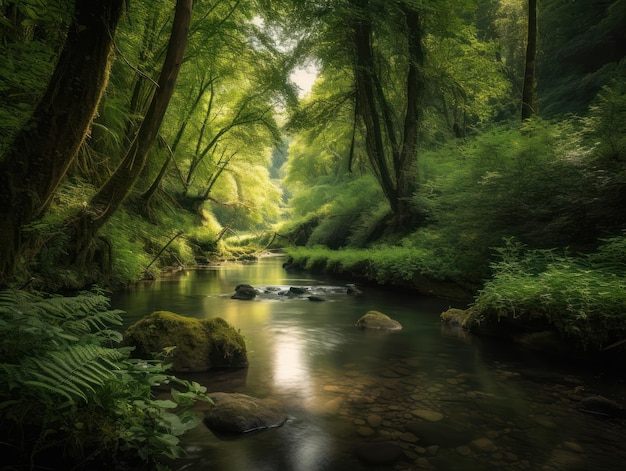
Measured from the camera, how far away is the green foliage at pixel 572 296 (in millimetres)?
5062

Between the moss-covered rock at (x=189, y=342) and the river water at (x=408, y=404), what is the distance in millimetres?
209

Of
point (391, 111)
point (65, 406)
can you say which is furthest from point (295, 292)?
point (65, 406)

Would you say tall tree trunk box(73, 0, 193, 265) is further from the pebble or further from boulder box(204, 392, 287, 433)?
the pebble

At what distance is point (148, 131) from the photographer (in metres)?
4.80

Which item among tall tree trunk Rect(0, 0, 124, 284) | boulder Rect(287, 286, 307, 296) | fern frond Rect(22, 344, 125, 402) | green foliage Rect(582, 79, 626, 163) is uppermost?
green foliage Rect(582, 79, 626, 163)

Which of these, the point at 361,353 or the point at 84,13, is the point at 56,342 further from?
the point at 361,353

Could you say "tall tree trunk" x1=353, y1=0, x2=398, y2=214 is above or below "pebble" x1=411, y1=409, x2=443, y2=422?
above

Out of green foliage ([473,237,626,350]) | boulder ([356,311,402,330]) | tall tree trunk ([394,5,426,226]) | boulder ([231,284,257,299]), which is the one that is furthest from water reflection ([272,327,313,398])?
tall tree trunk ([394,5,426,226])

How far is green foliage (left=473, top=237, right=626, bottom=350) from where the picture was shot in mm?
5062

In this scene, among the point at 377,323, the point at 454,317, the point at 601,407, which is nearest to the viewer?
the point at 601,407

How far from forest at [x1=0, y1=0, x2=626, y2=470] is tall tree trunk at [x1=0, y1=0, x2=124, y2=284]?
0.05 ft

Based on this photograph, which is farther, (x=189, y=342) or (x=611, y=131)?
(x=611, y=131)

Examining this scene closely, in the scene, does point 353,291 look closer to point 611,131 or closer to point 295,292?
point 295,292

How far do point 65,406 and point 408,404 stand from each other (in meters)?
3.14
